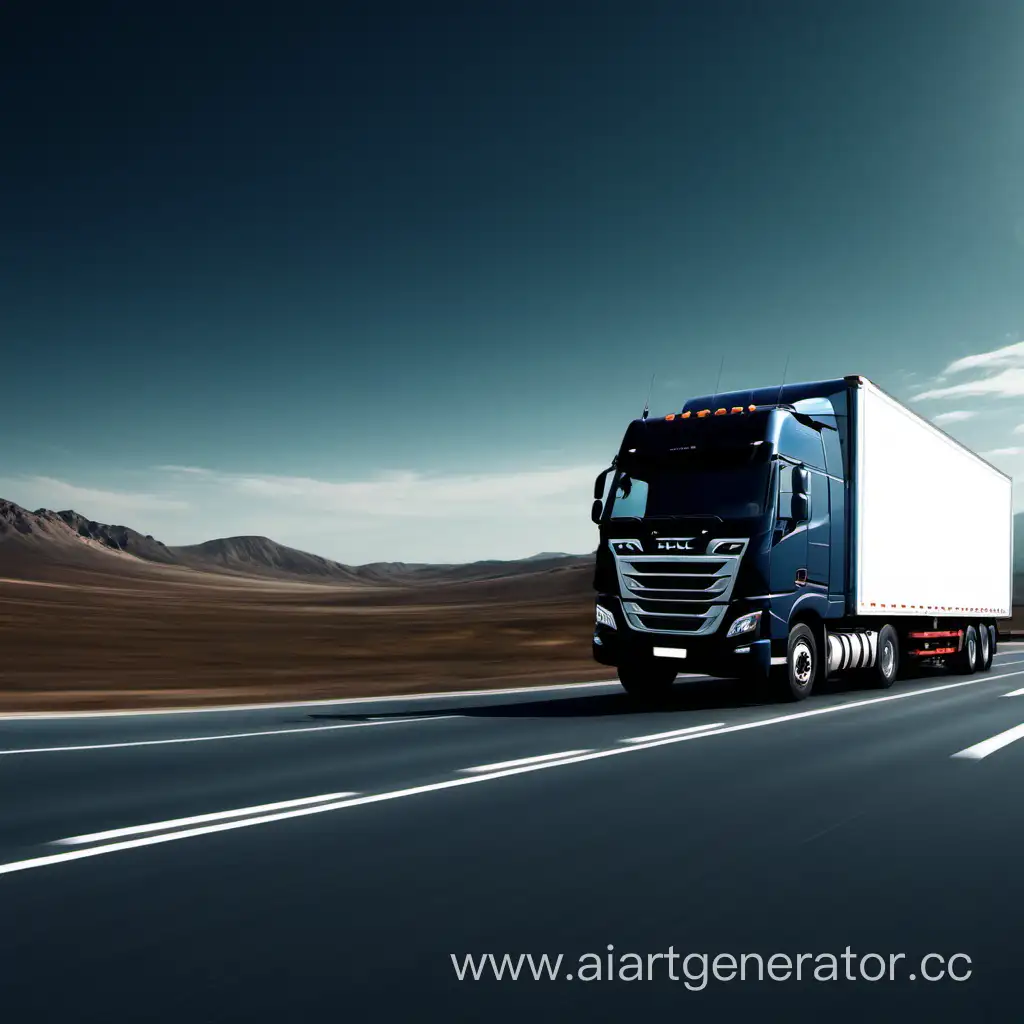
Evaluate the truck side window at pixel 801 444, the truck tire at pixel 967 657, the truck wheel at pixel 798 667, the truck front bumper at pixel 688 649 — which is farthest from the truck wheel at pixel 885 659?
the truck tire at pixel 967 657

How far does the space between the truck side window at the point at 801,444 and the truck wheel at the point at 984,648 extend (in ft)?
42.1

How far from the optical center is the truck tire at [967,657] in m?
24.8

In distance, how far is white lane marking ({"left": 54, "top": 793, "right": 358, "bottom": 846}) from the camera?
6.35m

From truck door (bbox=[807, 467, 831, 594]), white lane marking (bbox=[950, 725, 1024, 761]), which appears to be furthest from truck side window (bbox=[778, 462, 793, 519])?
white lane marking (bbox=[950, 725, 1024, 761])

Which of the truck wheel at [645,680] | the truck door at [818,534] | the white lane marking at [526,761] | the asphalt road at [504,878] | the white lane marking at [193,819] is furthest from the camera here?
the truck wheel at [645,680]

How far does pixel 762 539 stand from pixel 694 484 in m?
1.36

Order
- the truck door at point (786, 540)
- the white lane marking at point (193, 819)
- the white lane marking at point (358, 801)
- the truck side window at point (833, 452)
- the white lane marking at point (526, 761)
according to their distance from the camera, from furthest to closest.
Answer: the truck side window at point (833, 452)
the truck door at point (786, 540)
the white lane marking at point (526, 761)
the white lane marking at point (193, 819)
the white lane marking at point (358, 801)

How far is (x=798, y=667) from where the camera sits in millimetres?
15805

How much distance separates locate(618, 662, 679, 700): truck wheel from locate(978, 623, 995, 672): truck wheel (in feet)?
41.4

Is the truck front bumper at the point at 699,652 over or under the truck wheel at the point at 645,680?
over

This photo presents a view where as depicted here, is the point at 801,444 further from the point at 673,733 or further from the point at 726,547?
the point at 673,733

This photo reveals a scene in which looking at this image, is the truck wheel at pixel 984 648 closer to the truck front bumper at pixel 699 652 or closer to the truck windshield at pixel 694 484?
the truck front bumper at pixel 699 652

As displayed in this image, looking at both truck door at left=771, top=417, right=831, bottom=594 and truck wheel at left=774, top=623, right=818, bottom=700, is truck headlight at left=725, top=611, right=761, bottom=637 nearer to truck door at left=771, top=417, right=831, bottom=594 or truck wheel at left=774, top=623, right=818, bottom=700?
truck door at left=771, top=417, right=831, bottom=594

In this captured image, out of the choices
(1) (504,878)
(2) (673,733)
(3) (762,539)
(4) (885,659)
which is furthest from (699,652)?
(1) (504,878)
